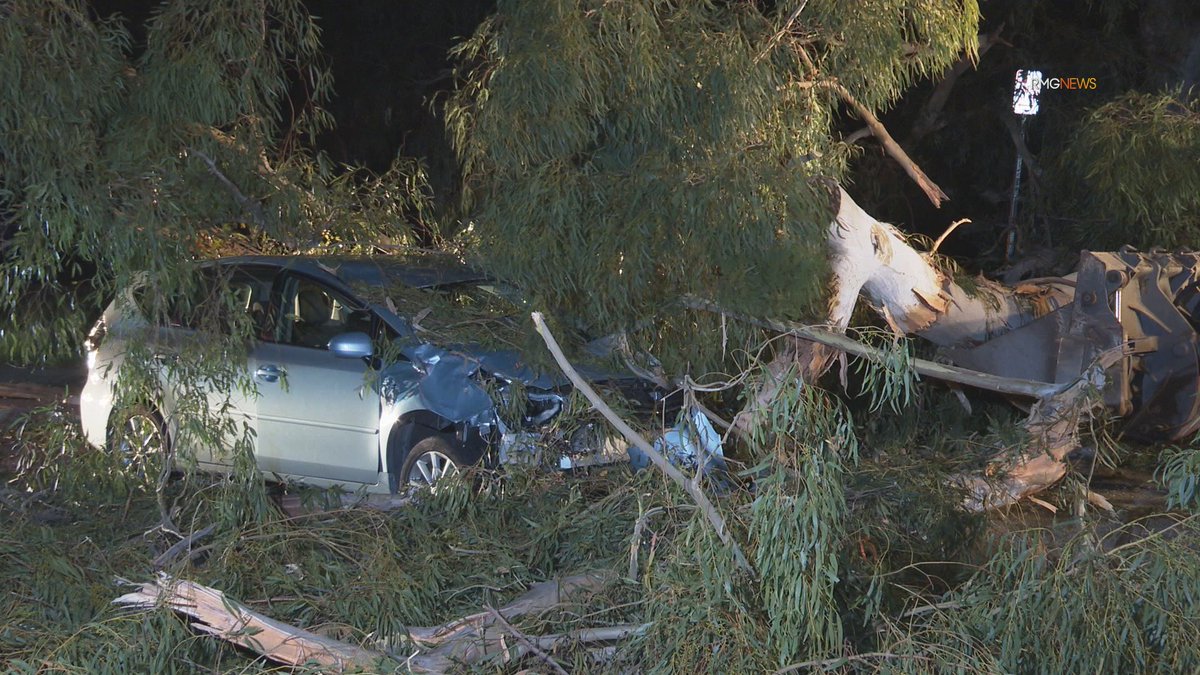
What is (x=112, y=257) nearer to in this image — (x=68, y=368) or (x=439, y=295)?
(x=439, y=295)

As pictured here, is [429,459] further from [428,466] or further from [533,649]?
[533,649]

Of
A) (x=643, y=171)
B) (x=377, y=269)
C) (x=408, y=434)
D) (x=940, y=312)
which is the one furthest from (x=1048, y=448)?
(x=377, y=269)

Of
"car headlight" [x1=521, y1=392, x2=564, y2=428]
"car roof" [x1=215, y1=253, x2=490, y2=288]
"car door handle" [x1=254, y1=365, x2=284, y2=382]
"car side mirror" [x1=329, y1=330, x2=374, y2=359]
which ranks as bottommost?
"car headlight" [x1=521, y1=392, x2=564, y2=428]

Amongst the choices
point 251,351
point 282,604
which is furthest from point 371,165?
point 282,604

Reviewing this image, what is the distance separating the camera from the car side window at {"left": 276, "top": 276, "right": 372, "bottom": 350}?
7.31 meters

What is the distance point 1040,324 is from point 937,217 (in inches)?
245

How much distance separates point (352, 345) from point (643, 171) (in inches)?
71.9

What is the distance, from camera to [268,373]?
24.2 feet

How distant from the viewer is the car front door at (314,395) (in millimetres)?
7148

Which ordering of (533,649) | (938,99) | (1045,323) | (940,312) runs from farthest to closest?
(938,99) < (940,312) < (1045,323) < (533,649)

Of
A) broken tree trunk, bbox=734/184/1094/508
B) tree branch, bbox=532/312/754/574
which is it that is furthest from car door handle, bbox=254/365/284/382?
tree branch, bbox=532/312/754/574

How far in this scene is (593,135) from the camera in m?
7.21

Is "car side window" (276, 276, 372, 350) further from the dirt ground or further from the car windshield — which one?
the dirt ground

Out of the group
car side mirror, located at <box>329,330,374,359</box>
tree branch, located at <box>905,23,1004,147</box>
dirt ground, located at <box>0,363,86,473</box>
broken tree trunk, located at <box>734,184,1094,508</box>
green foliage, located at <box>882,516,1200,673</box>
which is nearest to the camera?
green foliage, located at <box>882,516,1200,673</box>
